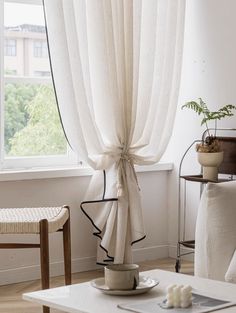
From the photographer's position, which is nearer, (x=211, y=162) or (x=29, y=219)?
(x=29, y=219)

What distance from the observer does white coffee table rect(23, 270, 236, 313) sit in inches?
90.3

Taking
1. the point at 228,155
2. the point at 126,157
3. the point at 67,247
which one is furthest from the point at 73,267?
the point at 228,155

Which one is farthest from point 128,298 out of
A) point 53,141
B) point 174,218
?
point 174,218

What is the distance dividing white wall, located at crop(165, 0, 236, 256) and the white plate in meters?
2.46

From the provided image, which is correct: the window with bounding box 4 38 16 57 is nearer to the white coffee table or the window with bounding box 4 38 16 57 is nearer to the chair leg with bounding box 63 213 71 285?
the chair leg with bounding box 63 213 71 285

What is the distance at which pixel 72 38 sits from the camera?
438 centimetres

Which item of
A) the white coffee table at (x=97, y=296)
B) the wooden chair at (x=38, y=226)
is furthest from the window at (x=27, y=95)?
the white coffee table at (x=97, y=296)

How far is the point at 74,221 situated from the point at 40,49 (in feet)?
3.78

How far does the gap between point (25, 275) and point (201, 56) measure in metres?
1.90

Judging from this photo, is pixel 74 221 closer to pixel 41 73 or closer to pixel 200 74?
pixel 41 73

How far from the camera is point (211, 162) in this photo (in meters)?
4.52

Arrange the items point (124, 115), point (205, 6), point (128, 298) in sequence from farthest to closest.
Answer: point (205, 6), point (124, 115), point (128, 298)

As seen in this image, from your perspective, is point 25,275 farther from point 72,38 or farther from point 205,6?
point 205,6

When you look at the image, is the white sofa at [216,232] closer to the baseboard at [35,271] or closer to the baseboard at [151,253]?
the baseboard at [35,271]
